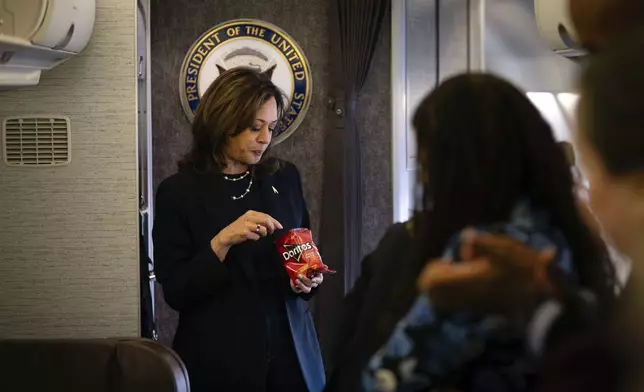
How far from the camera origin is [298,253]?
103 centimetres

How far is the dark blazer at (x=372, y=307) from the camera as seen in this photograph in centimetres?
43

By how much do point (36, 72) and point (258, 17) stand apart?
86 cm

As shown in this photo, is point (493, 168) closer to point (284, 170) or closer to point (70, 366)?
point (284, 170)

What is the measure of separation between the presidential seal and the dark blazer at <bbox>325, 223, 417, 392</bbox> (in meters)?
1.54

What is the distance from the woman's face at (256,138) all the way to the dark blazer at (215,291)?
50mm

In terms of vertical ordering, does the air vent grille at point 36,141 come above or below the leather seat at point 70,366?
above

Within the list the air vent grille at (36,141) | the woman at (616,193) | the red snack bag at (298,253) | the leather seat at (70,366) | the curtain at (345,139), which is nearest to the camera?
the woman at (616,193)

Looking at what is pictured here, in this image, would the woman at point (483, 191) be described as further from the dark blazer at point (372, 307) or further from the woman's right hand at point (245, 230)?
the woman's right hand at point (245, 230)

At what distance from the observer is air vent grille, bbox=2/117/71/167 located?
52.6 inches

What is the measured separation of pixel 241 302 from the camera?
3.67 feet

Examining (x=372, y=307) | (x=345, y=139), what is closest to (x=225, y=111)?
(x=372, y=307)

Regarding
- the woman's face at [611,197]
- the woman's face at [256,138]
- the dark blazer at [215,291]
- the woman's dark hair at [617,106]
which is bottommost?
the dark blazer at [215,291]

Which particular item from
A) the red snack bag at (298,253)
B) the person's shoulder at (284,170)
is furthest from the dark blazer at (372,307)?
the person's shoulder at (284,170)

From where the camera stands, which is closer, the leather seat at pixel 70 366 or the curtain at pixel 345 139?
the leather seat at pixel 70 366
